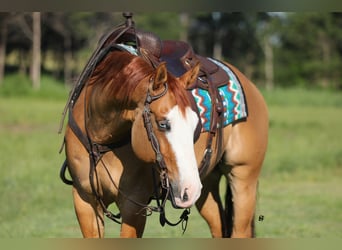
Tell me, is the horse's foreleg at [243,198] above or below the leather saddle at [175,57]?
below

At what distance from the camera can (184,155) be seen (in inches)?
142

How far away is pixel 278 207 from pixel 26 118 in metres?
11.5

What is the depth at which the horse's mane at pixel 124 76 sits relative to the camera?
3800 millimetres

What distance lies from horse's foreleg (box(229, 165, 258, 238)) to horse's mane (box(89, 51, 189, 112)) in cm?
147

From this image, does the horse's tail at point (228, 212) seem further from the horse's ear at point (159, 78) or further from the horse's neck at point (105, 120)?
the horse's ear at point (159, 78)

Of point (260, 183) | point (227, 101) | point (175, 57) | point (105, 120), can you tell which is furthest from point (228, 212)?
point (260, 183)

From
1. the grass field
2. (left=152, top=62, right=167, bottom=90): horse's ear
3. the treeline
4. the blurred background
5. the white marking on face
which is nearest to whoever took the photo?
the white marking on face

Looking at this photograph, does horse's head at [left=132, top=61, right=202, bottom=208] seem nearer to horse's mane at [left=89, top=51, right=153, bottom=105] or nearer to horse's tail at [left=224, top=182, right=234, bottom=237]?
horse's mane at [left=89, top=51, right=153, bottom=105]

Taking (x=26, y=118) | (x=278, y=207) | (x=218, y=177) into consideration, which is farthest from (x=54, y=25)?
(x=218, y=177)

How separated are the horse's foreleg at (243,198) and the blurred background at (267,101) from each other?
56.4 inches

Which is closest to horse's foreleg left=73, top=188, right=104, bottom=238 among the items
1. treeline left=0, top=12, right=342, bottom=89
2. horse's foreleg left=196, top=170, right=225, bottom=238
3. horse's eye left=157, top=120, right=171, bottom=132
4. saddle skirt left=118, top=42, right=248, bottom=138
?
saddle skirt left=118, top=42, right=248, bottom=138

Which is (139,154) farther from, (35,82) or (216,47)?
(216,47)

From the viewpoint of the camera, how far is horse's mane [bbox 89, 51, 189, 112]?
380 centimetres

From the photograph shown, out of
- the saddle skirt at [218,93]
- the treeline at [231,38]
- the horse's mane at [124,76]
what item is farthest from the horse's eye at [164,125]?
the treeline at [231,38]
